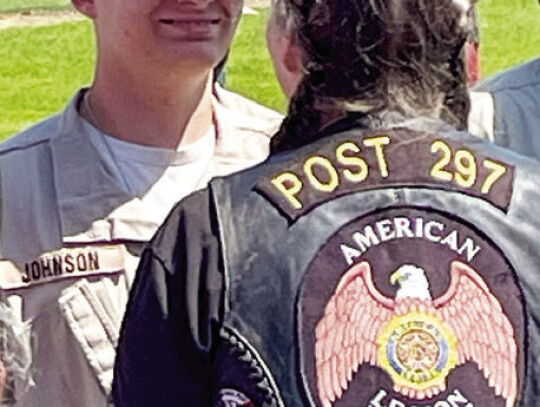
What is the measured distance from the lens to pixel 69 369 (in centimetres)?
260

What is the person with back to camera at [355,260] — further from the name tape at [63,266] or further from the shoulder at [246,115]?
the shoulder at [246,115]

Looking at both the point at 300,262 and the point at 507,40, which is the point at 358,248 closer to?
the point at 300,262

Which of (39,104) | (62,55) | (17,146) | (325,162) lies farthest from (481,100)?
(62,55)

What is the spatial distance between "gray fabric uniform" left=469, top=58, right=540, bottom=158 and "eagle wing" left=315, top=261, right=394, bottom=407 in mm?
1082

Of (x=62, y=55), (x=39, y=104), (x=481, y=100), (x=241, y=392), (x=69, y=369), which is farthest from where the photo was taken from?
(x=62, y=55)

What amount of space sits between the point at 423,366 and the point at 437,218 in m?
0.19

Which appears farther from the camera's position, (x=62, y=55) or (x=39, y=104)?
(x=62, y=55)

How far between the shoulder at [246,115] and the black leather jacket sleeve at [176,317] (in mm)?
793

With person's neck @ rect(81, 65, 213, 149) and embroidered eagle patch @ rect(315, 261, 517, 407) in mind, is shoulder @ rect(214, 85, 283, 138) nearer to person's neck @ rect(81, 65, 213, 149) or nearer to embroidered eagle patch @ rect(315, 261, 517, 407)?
person's neck @ rect(81, 65, 213, 149)

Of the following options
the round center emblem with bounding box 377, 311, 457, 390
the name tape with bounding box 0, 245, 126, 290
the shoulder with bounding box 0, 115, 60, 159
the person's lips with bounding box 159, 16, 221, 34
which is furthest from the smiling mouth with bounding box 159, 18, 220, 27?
the round center emblem with bounding box 377, 311, 457, 390

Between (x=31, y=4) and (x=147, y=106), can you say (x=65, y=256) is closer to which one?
(x=147, y=106)

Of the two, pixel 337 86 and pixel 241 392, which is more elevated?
pixel 337 86

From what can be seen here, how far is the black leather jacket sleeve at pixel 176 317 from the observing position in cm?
205

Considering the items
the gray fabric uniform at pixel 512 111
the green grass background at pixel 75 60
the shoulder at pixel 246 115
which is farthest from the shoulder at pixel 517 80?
the green grass background at pixel 75 60
